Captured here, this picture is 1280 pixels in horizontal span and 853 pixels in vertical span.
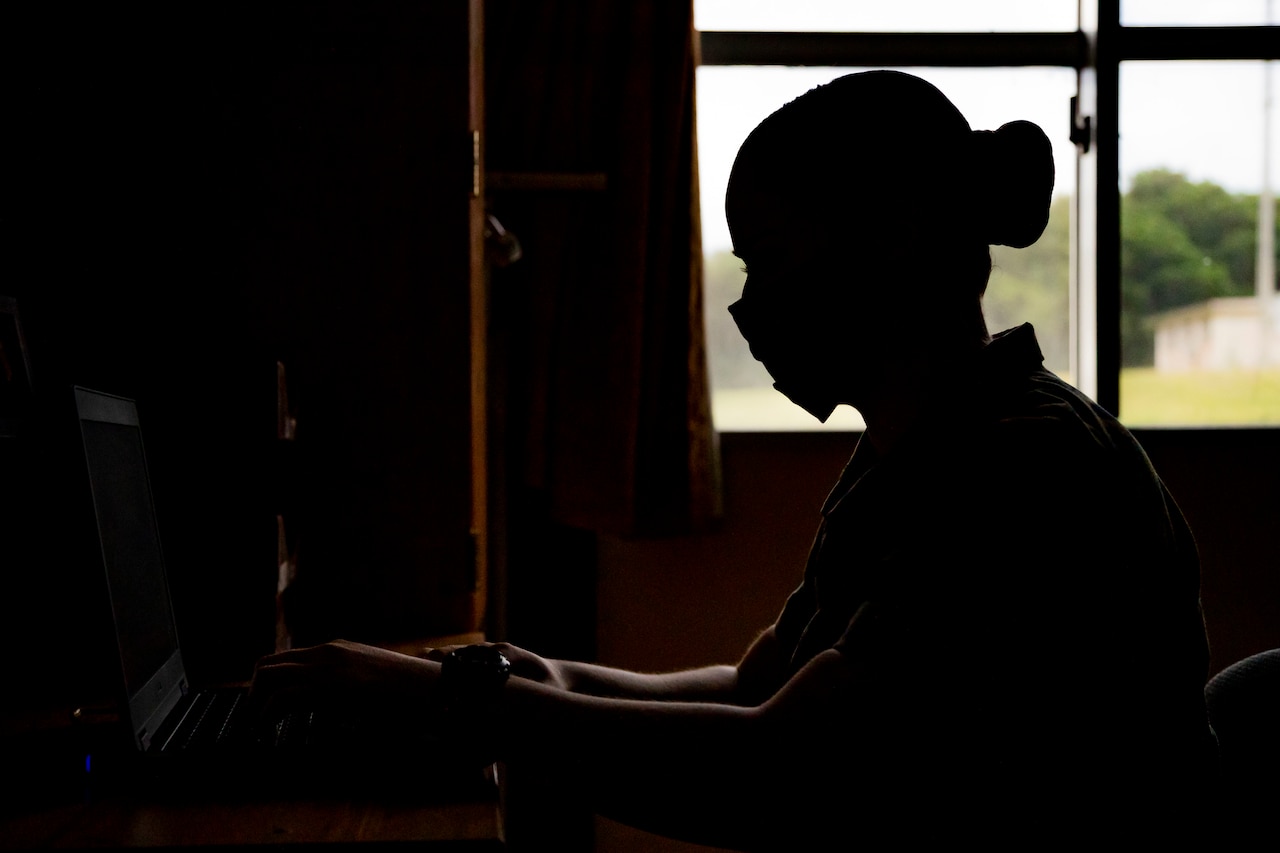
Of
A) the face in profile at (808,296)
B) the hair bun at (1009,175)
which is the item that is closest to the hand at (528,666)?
the face in profile at (808,296)

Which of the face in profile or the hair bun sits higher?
the hair bun

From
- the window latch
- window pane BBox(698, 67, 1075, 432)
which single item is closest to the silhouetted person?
window pane BBox(698, 67, 1075, 432)

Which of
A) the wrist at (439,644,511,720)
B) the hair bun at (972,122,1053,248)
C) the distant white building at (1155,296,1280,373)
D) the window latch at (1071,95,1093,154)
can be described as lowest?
the wrist at (439,644,511,720)

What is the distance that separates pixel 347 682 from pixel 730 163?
1.66 metres

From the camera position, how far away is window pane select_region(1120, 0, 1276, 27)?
7.37 feet

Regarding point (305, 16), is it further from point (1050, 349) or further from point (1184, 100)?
point (1184, 100)

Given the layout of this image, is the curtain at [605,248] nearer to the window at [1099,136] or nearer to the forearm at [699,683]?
the window at [1099,136]

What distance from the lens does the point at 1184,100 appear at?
89.9 inches

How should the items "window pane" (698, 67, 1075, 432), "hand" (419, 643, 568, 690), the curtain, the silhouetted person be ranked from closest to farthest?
1. the silhouetted person
2. "hand" (419, 643, 568, 690)
3. the curtain
4. "window pane" (698, 67, 1075, 432)

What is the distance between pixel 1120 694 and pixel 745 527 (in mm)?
1436

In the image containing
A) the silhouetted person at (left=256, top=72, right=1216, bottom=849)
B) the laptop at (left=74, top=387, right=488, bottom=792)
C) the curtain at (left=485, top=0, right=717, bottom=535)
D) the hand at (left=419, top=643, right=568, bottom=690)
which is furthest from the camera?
the curtain at (left=485, top=0, right=717, bottom=535)

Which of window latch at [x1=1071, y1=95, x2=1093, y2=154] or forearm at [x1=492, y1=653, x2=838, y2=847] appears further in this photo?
window latch at [x1=1071, y1=95, x2=1093, y2=154]

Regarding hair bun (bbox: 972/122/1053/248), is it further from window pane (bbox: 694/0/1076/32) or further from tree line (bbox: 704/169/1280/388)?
window pane (bbox: 694/0/1076/32)

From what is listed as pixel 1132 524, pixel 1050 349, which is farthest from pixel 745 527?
pixel 1132 524
